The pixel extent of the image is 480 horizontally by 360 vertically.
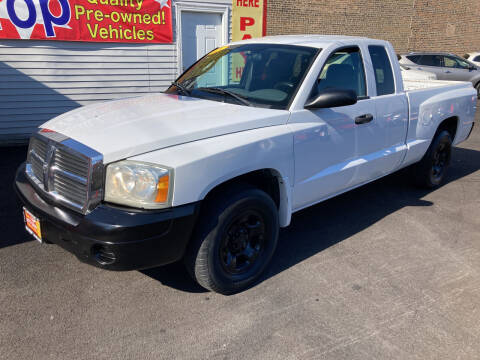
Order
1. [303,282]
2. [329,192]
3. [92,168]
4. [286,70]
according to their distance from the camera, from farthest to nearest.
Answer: [329,192] < [286,70] < [303,282] < [92,168]

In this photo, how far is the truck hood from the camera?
2.64 metres

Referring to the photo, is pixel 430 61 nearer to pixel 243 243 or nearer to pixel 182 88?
pixel 182 88

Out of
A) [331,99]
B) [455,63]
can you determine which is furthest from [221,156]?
[455,63]

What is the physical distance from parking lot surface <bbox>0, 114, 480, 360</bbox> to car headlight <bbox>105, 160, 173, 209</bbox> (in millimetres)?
900

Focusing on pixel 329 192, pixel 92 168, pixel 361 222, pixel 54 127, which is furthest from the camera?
pixel 361 222

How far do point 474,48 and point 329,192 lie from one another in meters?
18.7

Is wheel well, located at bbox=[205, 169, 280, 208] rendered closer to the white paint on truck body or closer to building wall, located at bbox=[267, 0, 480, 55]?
the white paint on truck body

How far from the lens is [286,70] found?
3.61 meters

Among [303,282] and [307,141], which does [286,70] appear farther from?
[303,282]

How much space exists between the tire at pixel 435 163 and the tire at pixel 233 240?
117 inches

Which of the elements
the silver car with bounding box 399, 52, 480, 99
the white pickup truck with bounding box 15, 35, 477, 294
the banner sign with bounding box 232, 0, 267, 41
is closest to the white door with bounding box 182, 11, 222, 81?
the banner sign with bounding box 232, 0, 267, 41

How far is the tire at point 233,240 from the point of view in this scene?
9.35ft

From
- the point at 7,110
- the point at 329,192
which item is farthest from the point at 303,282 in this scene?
the point at 7,110

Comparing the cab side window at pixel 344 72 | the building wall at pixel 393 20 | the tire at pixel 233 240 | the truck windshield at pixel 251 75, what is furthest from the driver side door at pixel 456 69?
the tire at pixel 233 240
